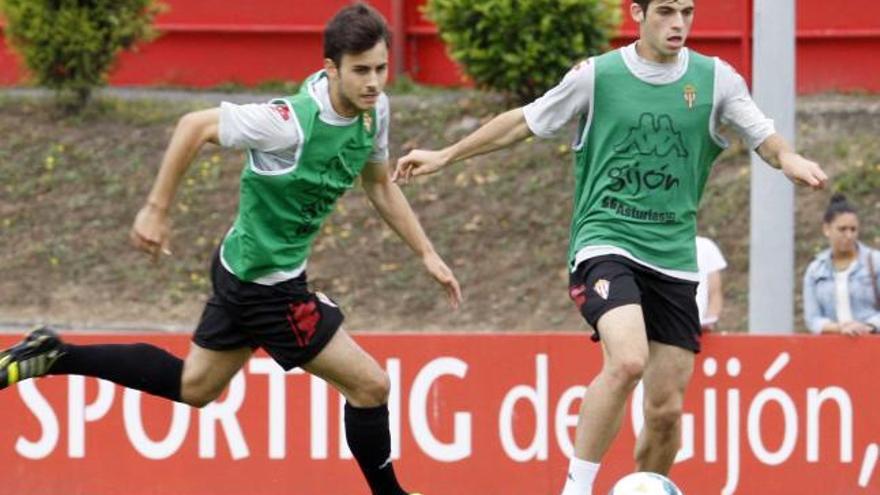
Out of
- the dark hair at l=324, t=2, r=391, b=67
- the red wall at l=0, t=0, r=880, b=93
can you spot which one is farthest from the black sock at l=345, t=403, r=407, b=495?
the red wall at l=0, t=0, r=880, b=93

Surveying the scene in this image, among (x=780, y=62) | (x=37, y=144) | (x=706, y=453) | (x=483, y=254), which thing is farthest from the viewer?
(x=37, y=144)

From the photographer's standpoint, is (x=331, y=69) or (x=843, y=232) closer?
(x=331, y=69)

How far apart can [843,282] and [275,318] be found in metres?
4.18

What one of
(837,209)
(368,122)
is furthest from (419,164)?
(837,209)

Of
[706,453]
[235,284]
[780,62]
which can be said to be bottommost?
[706,453]

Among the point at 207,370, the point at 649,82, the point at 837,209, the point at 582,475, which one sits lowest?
the point at 582,475

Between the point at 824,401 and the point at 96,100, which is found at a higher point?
the point at 96,100

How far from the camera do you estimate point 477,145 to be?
8.64 m

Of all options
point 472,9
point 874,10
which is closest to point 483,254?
point 472,9

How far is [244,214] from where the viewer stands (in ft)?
27.8

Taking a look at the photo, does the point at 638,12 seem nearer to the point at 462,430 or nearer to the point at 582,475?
the point at 582,475

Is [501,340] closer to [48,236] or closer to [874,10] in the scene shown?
[48,236]

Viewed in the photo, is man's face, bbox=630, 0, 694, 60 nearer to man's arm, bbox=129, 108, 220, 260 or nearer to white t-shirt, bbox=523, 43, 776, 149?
white t-shirt, bbox=523, 43, 776, 149

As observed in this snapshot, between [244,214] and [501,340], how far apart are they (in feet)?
8.61
